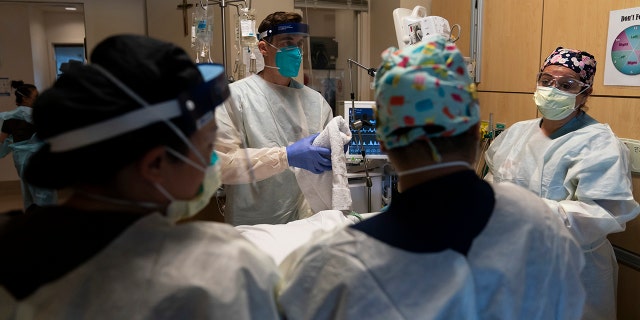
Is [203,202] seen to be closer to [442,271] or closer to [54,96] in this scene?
[54,96]

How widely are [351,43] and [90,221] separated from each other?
3.24 metres

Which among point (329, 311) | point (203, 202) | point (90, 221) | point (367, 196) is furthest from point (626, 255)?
point (90, 221)

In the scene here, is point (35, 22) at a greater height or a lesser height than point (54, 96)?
greater

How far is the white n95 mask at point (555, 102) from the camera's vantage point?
6.45 feet

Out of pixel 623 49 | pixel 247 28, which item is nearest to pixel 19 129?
pixel 247 28

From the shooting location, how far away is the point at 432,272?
0.82m

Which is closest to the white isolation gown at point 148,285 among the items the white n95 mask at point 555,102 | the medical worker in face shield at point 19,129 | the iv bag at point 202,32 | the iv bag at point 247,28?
the white n95 mask at point 555,102

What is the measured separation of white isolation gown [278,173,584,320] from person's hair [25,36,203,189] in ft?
1.14

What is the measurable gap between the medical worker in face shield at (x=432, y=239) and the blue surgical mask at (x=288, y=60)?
1314mm

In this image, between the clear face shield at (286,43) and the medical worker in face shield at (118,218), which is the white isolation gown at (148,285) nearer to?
the medical worker in face shield at (118,218)

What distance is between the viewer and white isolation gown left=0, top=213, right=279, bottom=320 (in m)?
0.73

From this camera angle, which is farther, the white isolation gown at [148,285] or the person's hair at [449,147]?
the person's hair at [449,147]

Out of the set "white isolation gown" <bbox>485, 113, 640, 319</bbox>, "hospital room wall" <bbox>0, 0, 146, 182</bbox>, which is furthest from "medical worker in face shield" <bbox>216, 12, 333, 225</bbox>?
"hospital room wall" <bbox>0, 0, 146, 182</bbox>

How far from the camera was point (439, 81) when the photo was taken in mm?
841
